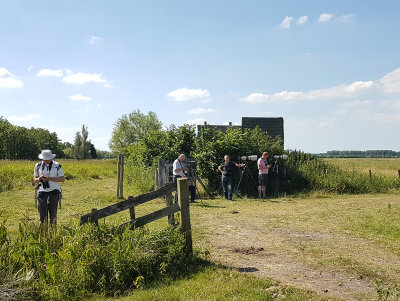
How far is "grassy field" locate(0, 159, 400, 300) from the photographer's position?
511 cm

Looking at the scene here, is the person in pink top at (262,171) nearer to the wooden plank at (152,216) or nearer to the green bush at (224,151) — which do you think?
the green bush at (224,151)

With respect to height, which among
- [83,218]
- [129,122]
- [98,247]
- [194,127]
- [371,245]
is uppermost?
[129,122]

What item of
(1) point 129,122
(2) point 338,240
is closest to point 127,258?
(2) point 338,240

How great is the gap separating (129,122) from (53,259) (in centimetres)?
7358

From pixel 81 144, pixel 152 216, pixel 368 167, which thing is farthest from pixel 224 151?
pixel 81 144

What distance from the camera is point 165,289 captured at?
5.16 m

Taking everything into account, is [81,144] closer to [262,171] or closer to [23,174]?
[23,174]

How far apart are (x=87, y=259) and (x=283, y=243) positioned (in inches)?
172

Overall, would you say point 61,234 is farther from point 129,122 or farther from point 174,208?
point 129,122

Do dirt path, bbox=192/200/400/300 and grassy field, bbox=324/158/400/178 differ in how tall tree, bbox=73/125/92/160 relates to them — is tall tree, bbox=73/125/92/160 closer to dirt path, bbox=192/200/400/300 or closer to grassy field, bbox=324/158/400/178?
grassy field, bbox=324/158/400/178

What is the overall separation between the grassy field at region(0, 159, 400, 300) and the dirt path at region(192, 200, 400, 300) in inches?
0.6

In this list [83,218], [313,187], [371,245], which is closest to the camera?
[83,218]

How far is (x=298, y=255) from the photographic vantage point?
7016mm

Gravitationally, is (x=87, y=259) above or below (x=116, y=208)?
below
